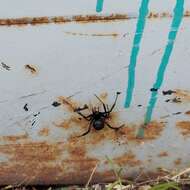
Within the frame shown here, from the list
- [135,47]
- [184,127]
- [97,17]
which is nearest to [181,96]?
[184,127]

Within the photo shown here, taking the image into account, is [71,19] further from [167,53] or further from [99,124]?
[99,124]

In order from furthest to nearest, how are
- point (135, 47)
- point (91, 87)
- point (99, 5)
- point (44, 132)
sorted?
point (44, 132) < point (91, 87) < point (135, 47) < point (99, 5)

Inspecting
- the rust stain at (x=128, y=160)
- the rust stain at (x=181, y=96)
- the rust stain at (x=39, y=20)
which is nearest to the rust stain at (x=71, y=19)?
the rust stain at (x=39, y=20)

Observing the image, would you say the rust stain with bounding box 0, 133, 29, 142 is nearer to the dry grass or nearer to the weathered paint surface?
the weathered paint surface

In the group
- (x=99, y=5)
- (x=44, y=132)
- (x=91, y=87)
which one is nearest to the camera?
(x=99, y=5)

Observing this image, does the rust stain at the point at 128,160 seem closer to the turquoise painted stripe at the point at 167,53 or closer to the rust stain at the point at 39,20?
the turquoise painted stripe at the point at 167,53

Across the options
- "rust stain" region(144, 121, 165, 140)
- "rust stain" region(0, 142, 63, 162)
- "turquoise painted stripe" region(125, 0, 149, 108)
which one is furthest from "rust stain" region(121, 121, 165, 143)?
"rust stain" region(0, 142, 63, 162)
